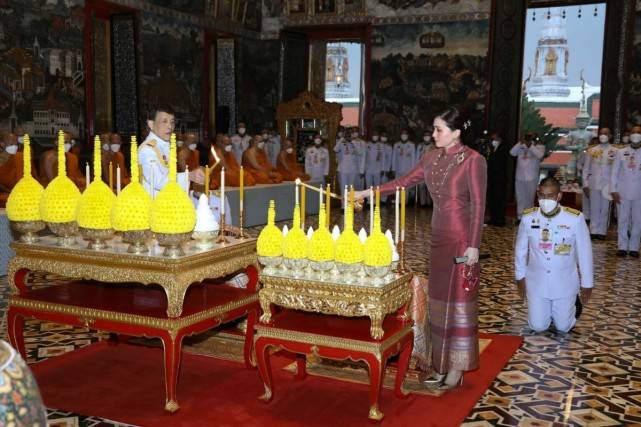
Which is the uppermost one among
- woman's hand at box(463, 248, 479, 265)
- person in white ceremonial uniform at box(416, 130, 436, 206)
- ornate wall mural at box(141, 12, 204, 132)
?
ornate wall mural at box(141, 12, 204, 132)

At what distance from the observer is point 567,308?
6.21 metres

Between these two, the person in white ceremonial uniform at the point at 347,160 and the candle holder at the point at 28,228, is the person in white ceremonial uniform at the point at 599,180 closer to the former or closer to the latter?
the person in white ceremonial uniform at the point at 347,160

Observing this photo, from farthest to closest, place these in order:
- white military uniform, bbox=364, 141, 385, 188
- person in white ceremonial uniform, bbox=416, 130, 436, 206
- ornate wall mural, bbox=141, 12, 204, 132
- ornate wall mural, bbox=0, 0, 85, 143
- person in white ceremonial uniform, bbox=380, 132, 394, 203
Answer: person in white ceremonial uniform, bbox=380, 132, 394, 203 < white military uniform, bbox=364, 141, 385, 188 < person in white ceremonial uniform, bbox=416, 130, 436, 206 < ornate wall mural, bbox=141, 12, 204, 132 < ornate wall mural, bbox=0, 0, 85, 143

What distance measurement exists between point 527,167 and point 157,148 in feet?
35.6

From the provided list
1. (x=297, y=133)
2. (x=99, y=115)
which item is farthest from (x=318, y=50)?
(x=99, y=115)

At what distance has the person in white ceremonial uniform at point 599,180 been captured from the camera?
12.2 metres

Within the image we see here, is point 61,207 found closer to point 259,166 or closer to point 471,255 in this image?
point 471,255

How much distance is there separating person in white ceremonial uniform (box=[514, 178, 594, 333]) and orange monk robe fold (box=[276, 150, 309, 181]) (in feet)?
30.7

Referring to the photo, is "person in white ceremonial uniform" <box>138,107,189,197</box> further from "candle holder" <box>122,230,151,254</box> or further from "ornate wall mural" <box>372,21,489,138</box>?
"ornate wall mural" <box>372,21,489,138</box>

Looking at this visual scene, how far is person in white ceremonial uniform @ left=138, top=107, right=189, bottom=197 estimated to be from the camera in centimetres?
533

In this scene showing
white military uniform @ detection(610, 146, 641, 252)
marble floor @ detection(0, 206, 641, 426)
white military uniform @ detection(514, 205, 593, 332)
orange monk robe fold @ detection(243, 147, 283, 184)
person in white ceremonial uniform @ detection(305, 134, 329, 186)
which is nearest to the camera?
marble floor @ detection(0, 206, 641, 426)

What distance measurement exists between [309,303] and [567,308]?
3.09m

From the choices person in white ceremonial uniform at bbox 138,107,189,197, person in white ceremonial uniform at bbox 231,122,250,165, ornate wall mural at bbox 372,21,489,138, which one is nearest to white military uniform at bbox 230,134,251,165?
person in white ceremonial uniform at bbox 231,122,250,165

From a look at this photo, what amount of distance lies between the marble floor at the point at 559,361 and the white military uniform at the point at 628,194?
5.96 feet
